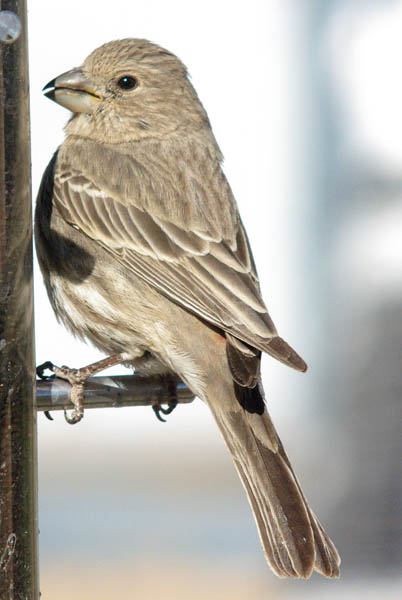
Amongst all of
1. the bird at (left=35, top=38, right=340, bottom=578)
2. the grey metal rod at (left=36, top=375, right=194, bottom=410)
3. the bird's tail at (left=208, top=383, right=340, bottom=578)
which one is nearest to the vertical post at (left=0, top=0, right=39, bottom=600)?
the grey metal rod at (left=36, top=375, right=194, bottom=410)

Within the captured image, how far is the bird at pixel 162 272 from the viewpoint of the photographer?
4.21 meters

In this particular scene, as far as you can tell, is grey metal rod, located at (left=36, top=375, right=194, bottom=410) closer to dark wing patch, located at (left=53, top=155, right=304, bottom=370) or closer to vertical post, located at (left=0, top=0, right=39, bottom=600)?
vertical post, located at (left=0, top=0, right=39, bottom=600)

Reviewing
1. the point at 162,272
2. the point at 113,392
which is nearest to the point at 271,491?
the point at 113,392

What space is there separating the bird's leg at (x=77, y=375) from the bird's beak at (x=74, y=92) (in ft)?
3.96

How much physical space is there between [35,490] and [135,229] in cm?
125

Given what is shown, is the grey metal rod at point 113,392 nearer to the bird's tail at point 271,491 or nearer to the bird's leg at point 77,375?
the bird's leg at point 77,375

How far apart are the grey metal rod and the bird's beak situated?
1290 millimetres

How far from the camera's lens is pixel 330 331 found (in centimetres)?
1202

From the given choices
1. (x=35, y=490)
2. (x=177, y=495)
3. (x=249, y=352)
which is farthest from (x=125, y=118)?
(x=177, y=495)

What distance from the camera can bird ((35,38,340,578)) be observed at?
421cm

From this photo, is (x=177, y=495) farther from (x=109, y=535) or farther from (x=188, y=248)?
(x=188, y=248)

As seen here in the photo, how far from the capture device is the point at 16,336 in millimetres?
3914

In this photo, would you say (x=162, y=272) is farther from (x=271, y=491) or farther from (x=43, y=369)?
(x=271, y=491)

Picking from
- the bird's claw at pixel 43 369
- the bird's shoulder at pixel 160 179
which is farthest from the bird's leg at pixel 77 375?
the bird's shoulder at pixel 160 179
